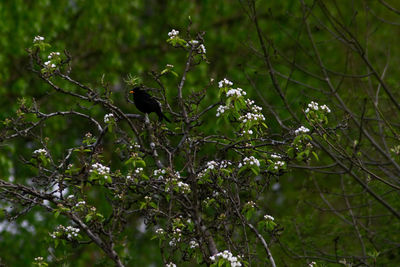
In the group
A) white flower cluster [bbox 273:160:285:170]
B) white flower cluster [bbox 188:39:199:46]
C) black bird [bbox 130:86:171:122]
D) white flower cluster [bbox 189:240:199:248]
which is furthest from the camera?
black bird [bbox 130:86:171:122]

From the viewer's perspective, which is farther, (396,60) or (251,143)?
(396,60)

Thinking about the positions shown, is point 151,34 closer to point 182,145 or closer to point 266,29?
point 266,29

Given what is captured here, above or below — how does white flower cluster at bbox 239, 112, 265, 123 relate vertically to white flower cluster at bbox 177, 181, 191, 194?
above

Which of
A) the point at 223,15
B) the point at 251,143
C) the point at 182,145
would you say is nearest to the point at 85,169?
the point at 182,145

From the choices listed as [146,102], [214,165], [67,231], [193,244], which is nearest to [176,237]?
[193,244]

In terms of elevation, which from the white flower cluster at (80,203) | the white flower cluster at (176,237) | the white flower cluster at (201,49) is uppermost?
the white flower cluster at (201,49)

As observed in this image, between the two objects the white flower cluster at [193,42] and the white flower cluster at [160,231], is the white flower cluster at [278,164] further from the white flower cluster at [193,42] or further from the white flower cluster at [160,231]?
the white flower cluster at [193,42]

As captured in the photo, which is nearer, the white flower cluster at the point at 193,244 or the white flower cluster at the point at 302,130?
the white flower cluster at the point at 302,130

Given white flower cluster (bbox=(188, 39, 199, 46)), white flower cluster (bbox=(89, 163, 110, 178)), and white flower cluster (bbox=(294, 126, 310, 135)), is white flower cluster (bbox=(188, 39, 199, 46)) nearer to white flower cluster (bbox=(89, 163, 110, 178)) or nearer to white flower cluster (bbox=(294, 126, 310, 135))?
white flower cluster (bbox=(294, 126, 310, 135))

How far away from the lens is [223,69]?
1347 centimetres

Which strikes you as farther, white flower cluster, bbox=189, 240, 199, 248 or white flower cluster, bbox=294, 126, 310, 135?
white flower cluster, bbox=189, 240, 199, 248

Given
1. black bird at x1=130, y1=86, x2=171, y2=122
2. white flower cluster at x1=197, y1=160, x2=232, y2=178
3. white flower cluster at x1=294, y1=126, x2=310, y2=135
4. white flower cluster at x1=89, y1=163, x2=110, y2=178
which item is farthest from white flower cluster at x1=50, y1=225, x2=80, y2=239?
white flower cluster at x1=294, y1=126, x2=310, y2=135

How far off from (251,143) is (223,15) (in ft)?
31.8

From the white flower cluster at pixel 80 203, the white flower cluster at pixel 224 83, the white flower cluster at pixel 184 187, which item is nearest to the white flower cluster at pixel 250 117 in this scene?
the white flower cluster at pixel 224 83
